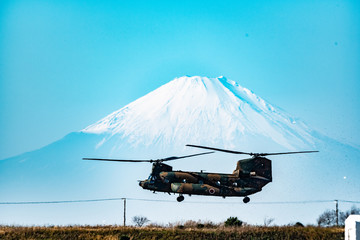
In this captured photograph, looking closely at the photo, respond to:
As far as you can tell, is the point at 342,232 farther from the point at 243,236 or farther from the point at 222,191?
the point at 222,191

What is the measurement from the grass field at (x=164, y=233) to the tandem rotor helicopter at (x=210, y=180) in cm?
480

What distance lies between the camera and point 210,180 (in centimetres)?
4984

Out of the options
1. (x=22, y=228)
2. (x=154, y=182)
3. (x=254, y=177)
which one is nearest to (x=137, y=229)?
(x=154, y=182)

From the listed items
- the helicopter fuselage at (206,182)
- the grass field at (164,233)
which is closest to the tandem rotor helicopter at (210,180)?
the helicopter fuselage at (206,182)

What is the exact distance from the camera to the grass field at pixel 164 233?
140 ft

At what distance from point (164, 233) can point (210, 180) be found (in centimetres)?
835

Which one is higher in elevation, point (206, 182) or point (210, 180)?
point (210, 180)

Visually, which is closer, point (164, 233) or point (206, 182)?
point (164, 233)

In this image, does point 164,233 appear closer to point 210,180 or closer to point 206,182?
point 206,182

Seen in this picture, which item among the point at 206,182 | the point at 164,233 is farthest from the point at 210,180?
the point at 164,233

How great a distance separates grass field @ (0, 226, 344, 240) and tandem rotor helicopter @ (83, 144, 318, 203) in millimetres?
4798

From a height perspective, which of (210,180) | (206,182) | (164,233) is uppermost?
(210,180)

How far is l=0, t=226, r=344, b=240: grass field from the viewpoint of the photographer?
1674 inches

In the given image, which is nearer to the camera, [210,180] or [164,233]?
[164,233]
